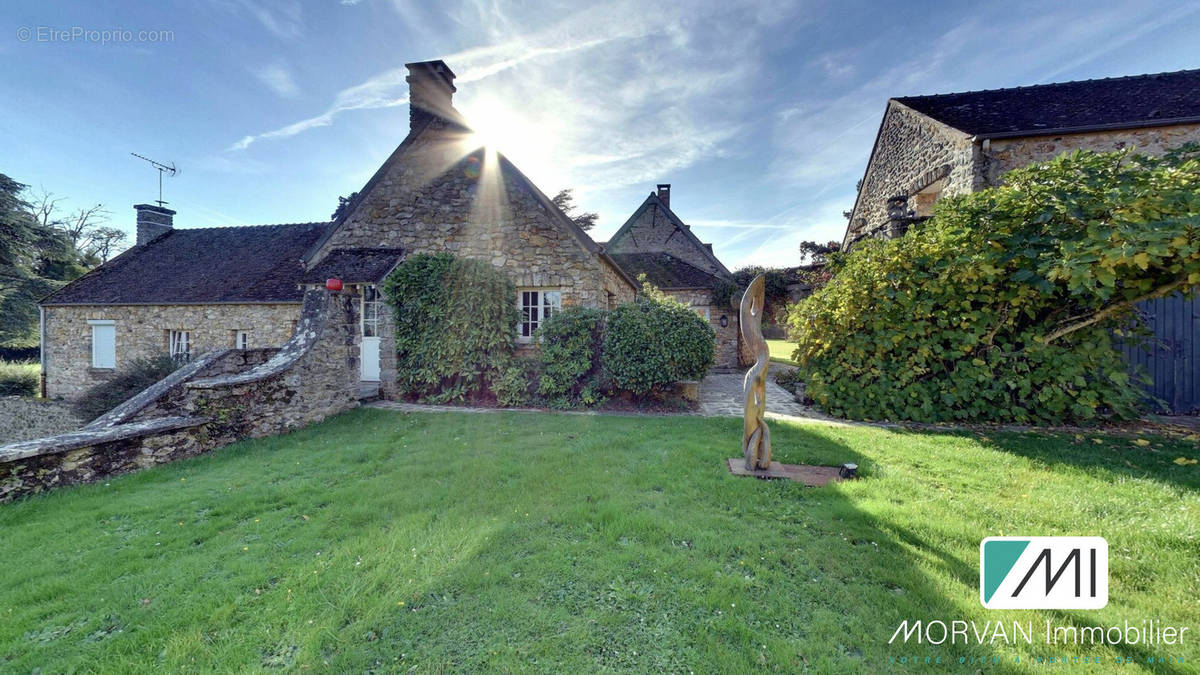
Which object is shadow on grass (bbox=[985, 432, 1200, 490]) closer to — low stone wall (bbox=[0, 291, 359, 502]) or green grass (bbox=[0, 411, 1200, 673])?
green grass (bbox=[0, 411, 1200, 673])

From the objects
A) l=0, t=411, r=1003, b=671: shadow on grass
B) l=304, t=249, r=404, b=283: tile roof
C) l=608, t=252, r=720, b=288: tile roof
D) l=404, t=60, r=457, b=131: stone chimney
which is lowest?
l=0, t=411, r=1003, b=671: shadow on grass

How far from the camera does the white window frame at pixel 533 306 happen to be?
9.26 m

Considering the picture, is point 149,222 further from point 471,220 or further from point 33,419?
point 471,220

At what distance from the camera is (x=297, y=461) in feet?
16.9

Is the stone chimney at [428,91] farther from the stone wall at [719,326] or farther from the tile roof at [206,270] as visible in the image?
the stone wall at [719,326]

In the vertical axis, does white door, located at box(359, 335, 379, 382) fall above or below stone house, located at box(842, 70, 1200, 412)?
below

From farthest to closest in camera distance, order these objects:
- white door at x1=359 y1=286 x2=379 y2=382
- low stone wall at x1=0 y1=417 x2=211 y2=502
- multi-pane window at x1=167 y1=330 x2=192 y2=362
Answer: multi-pane window at x1=167 y1=330 x2=192 y2=362
white door at x1=359 y1=286 x2=379 y2=382
low stone wall at x1=0 y1=417 x2=211 y2=502

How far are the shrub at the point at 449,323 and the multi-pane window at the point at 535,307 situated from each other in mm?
518

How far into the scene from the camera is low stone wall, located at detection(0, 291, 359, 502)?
4270 mm

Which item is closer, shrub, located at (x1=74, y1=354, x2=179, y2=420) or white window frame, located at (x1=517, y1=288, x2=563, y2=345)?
shrub, located at (x1=74, y1=354, x2=179, y2=420)

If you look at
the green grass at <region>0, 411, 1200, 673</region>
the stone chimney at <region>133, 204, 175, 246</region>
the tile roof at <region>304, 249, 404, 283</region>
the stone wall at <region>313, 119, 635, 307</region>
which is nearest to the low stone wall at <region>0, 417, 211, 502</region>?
the green grass at <region>0, 411, 1200, 673</region>

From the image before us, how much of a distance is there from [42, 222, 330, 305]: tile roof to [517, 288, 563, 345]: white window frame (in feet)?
25.5

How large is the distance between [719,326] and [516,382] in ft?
33.6


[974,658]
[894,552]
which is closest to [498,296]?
[894,552]
